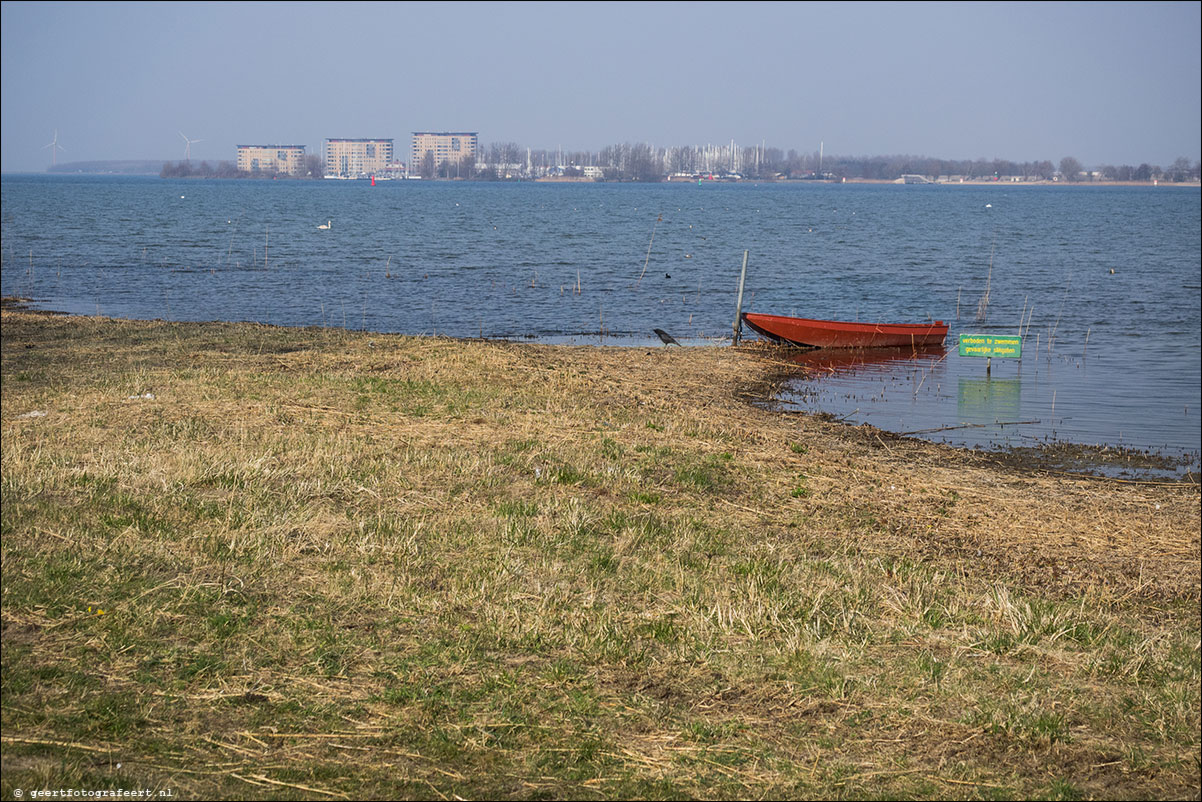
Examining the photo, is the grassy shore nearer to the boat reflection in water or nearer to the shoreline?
the shoreline

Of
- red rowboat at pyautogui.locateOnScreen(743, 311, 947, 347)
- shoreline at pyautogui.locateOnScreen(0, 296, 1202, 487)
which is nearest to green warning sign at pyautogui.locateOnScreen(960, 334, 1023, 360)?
red rowboat at pyautogui.locateOnScreen(743, 311, 947, 347)

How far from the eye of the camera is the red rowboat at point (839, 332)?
24.1m

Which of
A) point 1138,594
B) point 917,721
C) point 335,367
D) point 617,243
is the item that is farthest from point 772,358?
point 617,243

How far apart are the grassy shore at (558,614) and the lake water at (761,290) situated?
7.16 m

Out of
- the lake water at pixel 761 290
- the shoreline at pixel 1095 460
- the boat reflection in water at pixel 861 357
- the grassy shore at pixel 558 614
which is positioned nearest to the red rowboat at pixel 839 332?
the boat reflection in water at pixel 861 357

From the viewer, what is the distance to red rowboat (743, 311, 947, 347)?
2411 centimetres

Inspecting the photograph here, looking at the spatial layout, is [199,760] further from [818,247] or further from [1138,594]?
[818,247]

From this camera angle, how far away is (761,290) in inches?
1597

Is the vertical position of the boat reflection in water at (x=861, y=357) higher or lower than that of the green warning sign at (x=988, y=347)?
lower

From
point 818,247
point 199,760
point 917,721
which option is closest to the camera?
point 199,760

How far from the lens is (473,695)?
5.28m

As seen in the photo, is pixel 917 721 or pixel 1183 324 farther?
pixel 1183 324

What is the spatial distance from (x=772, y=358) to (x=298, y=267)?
2873cm

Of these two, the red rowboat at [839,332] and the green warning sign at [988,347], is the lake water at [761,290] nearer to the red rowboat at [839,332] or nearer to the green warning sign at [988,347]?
the green warning sign at [988,347]
